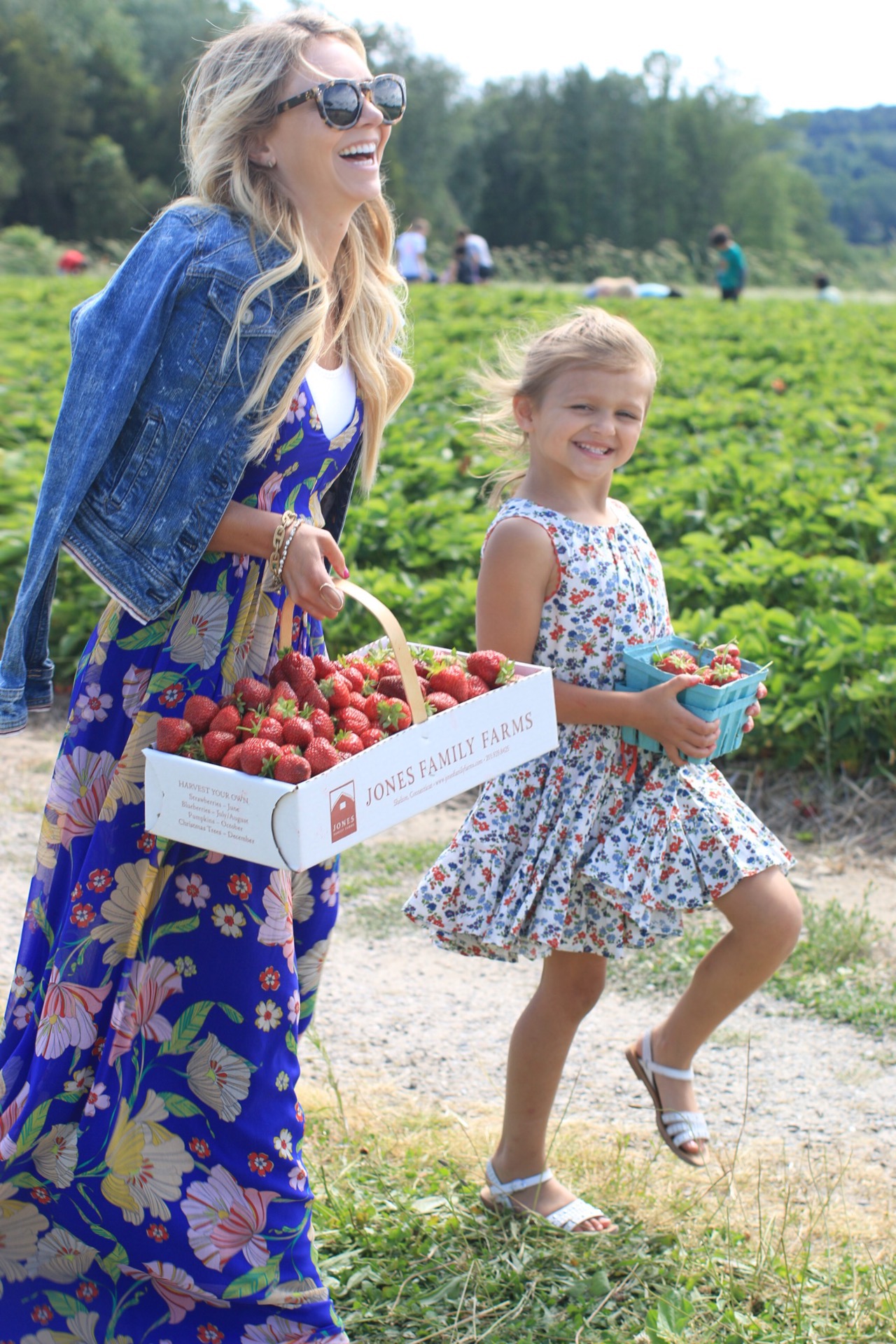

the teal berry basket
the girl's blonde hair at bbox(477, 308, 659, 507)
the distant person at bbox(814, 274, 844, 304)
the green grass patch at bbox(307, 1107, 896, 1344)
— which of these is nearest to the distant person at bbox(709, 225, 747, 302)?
the distant person at bbox(814, 274, 844, 304)

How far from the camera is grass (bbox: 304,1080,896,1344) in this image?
2182 millimetres

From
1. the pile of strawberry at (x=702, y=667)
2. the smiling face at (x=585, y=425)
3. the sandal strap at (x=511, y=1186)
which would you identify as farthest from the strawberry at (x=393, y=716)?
the sandal strap at (x=511, y=1186)

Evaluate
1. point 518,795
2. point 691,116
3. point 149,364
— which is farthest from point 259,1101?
point 691,116

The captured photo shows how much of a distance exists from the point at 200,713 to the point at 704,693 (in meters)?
0.89

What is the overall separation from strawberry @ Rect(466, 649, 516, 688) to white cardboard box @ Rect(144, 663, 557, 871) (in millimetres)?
59

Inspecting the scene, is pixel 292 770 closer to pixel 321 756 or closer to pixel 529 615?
pixel 321 756

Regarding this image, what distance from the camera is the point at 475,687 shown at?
198 centimetres

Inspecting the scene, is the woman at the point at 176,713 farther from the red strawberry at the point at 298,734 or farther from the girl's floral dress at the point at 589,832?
the girl's floral dress at the point at 589,832

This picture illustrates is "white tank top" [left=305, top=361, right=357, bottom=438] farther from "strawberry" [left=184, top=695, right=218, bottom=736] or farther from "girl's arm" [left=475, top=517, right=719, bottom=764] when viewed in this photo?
"strawberry" [left=184, top=695, right=218, bottom=736]

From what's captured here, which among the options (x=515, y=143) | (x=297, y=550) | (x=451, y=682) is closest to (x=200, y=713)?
(x=297, y=550)

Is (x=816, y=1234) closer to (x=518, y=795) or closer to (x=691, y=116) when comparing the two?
(x=518, y=795)

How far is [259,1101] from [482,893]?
54cm

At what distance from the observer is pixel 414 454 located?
296 inches

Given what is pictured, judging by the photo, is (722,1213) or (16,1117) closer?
(16,1117)
